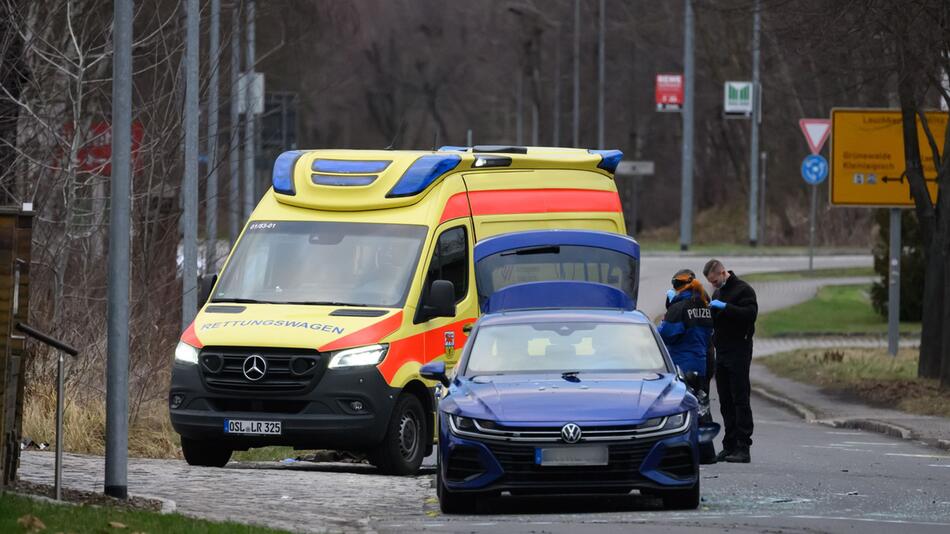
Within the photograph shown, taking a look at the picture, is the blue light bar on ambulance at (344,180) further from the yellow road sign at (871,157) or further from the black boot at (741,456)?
the yellow road sign at (871,157)

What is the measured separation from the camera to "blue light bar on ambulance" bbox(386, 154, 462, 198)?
16.3 meters

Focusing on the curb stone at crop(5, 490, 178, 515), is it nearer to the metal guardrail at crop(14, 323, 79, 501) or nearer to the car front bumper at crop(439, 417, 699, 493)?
the metal guardrail at crop(14, 323, 79, 501)

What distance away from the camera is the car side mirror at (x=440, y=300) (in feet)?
50.9

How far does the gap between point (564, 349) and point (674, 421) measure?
142 centimetres

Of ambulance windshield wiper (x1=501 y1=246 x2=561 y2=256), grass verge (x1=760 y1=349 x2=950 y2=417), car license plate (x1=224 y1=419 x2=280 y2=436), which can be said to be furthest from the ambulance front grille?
grass verge (x1=760 y1=349 x2=950 y2=417)

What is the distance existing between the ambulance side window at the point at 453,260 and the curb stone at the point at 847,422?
5.24 meters

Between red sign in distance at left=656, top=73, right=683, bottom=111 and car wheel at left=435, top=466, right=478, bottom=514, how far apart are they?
49112 mm

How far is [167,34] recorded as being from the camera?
72.0ft

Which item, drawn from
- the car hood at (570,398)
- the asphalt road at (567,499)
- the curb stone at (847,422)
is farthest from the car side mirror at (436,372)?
the curb stone at (847,422)

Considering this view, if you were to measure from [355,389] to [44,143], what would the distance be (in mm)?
7881

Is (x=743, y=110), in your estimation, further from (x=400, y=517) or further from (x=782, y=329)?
(x=400, y=517)

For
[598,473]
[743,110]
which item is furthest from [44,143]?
[743,110]

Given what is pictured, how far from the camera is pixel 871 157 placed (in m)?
28.8

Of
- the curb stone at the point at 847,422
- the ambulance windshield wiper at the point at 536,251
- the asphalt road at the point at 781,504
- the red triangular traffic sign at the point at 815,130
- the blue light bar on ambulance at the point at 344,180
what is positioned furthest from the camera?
the red triangular traffic sign at the point at 815,130
